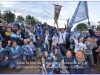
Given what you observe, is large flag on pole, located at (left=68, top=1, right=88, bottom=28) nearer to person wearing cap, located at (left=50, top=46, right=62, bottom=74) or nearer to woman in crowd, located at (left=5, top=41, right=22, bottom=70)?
person wearing cap, located at (left=50, top=46, right=62, bottom=74)

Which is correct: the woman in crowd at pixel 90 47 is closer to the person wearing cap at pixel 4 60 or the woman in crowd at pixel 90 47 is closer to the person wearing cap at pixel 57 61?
the person wearing cap at pixel 57 61

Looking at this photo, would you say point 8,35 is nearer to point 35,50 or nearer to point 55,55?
point 35,50

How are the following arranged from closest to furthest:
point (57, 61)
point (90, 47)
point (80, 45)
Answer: point (57, 61), point (80, 45), point (90, 47)

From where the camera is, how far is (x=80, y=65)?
2.46 meters

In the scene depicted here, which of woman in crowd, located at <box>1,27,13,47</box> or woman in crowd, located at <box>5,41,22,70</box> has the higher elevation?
woman in crowd, located at <box>1,27,13,47</box>

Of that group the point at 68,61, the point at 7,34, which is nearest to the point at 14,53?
the point at 7,34

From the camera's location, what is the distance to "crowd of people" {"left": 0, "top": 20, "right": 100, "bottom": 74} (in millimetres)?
2664

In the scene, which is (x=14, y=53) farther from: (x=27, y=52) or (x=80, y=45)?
(x=80, y=45)

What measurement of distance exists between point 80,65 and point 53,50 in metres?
0.88

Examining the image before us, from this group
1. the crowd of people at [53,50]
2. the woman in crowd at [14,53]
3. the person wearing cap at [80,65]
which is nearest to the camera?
the person wearing cap at [80,65]

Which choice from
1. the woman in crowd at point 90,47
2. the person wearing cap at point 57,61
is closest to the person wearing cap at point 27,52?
the person wearing cap at point 57,61

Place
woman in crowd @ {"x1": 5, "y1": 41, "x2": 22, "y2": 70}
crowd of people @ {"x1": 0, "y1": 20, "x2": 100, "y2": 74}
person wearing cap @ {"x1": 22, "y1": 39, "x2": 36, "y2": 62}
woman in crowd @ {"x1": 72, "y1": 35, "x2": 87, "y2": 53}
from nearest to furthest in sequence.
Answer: crowd of people @ {"x1": 0, "y1": 20, "x2": 100, "y2": 74}, woman in crowd @ {"x1": 5, "y1": 41, "x2": 22, "y2": 70}, person wearing cap @ {"x1": 22, "y1": 39, "x2": 36, "y2": 62}, woman in crowd @ {"x1": 72, "y1": 35, "x2": 87, "y2": 53}

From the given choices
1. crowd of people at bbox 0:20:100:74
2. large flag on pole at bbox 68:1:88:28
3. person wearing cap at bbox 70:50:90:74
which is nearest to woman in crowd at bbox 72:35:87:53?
crowd of people at bbox 0:20:100:74

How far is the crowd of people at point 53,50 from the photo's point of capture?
266 cm
